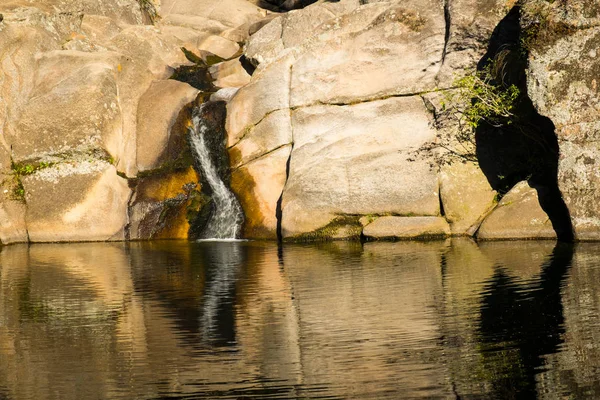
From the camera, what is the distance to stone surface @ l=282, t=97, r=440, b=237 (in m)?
27.1

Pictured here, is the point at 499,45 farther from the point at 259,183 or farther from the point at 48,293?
the point at 48,293

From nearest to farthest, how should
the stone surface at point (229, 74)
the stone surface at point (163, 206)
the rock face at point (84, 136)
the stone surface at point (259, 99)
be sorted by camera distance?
the stone surface at point (259, 99), the rock face at point (84, 136), the stone surface at point (163, 206), the stone surface at point (229, 74)

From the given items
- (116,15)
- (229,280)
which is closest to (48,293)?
(229,280)

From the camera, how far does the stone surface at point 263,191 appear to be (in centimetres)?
2958

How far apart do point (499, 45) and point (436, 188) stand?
16.2 feet

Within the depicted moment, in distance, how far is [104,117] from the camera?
105 feet

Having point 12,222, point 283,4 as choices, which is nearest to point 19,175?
point 12,222

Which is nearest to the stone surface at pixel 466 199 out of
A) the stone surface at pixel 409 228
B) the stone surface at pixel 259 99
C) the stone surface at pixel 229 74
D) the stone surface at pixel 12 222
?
the stone surface at pixel 409 228

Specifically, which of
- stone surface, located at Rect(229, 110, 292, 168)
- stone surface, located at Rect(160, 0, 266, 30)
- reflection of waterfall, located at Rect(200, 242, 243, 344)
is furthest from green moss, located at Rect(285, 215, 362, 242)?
stone surface, located at Rect(160, 0, 266, 30)

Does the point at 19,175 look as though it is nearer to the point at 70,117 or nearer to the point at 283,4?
the point at 70,117

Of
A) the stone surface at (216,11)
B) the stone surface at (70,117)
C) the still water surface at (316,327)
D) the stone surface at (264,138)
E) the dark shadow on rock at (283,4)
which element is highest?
the dark shadow on rock at (283,4)

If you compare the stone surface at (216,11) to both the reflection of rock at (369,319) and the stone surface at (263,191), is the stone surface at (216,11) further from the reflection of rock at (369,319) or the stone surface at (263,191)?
the reflection of rock at (369,319)

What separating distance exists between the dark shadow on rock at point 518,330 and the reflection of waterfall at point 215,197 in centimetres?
1418

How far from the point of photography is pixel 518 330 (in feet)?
40.1
